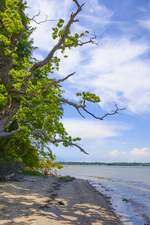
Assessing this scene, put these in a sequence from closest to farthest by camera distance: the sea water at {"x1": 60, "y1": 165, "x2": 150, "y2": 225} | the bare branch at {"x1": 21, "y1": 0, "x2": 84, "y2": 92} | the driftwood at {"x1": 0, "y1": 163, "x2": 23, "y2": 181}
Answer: the bare branch at {"x1": 21, "y1": 0, "x2": 84, "y2": 92} → the sea water at {"x1": 60, "y1": 165, "x2": 150, "y2": 225} → the driftwood at {"x1": 0, "y1": 163, "x2": 23, "y2": 181}

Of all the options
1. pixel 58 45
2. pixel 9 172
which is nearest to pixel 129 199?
pixel 9 172

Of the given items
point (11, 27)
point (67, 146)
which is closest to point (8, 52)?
point (11, 27)

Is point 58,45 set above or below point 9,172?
above

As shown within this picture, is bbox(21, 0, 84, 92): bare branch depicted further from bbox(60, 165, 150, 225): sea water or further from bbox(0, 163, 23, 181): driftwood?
bbox(0, 163, 23, 181): driftwood

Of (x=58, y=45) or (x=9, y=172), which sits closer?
(x=58, y=45)

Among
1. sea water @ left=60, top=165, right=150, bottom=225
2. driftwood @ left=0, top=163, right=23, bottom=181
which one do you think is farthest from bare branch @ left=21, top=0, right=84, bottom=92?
driftwood @ left=0, top=163, right=23, bottom=181

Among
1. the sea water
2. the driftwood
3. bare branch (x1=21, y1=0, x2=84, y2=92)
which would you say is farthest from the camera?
the driftwood

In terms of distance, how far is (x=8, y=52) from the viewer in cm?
1952

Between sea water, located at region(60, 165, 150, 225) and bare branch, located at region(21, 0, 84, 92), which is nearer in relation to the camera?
bare branch, located at region(21, 0, 84, 92)

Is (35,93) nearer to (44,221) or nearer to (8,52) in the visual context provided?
(8,52)

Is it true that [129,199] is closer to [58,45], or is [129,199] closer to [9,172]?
[9,172]

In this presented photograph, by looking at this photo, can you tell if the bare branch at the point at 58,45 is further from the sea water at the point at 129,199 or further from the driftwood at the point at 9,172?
the driftwood at the point at 9,172

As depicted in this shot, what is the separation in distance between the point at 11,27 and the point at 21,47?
868 inches

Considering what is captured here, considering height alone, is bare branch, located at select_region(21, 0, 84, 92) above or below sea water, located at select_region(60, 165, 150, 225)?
above
